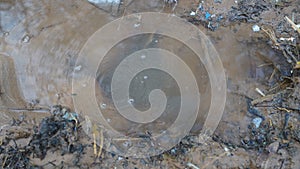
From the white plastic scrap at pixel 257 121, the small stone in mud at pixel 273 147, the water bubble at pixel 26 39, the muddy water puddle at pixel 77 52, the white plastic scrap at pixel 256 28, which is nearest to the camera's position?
the small stone in mud at pixel 273 147

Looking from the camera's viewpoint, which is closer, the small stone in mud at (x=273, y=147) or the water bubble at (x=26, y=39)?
the small stone in mud at (x=273, y=147)

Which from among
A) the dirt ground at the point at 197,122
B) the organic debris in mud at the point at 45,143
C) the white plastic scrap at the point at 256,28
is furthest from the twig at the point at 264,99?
the organic debris in mud at the point at 45,143

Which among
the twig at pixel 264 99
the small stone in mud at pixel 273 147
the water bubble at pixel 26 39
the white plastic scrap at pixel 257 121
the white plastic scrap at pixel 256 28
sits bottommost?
the small stone in mud at pixel 273 147

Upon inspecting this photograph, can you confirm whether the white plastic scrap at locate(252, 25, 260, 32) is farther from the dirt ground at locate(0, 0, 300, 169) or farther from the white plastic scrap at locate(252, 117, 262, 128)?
the white plastic scrap at locate(252, 117, 262, 128)

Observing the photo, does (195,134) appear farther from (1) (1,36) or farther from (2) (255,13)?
(1) (1,36)

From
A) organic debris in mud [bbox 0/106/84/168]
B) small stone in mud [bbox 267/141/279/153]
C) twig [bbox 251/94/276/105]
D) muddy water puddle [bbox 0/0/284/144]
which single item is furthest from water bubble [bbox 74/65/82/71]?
small stone in mud [bbox 267/141/279/153]

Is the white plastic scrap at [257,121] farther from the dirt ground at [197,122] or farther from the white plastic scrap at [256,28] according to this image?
the white plastic scrap at [256,28]

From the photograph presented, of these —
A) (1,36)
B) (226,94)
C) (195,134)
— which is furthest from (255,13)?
(1,36)

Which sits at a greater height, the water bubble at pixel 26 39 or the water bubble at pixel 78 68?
the water bubble at pixel 26 39

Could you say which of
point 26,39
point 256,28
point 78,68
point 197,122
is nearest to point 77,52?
point 78,68
